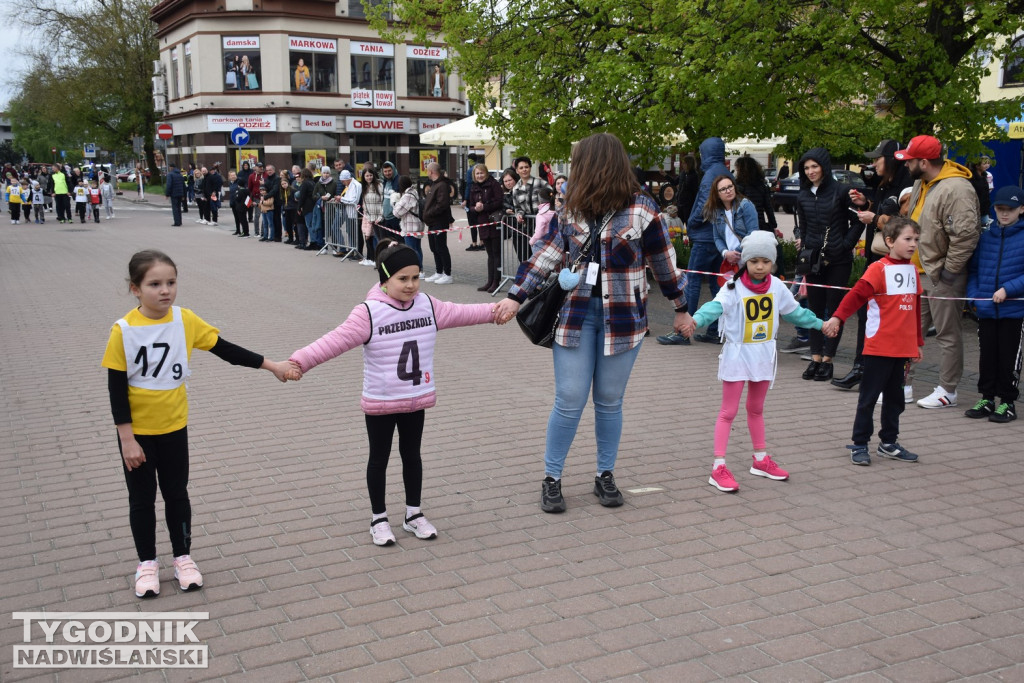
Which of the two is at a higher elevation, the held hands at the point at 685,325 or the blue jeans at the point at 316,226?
the held hands at the point at 685,325

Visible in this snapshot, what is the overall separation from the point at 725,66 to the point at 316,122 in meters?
39.3

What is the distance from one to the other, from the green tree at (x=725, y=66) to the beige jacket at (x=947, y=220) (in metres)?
3.04

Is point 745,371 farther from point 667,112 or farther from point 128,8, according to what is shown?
point 128,8

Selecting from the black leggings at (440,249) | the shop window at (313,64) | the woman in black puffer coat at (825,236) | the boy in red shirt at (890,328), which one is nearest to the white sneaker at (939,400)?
the woman in black puffer coat at (825,236)

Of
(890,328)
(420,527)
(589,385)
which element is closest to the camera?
(420,527)

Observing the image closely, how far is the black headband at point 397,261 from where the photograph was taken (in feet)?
14.7

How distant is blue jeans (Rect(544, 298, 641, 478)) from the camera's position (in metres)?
4.95

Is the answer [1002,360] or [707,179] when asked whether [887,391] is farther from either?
[707,179]

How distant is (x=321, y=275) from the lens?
16.5 m

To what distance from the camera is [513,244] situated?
14.1 meters

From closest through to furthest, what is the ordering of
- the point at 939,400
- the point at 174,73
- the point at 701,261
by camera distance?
1. the point at 939,400
2. the point at 701,261
3. the point at 174,73

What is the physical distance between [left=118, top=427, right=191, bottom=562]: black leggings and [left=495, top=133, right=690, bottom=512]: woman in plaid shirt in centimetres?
171

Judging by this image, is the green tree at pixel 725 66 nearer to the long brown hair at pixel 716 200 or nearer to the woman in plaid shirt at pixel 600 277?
the long brown hair at pixel 716 200

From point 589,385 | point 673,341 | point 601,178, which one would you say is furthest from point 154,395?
point 673,341
